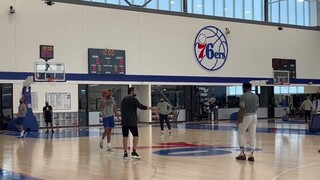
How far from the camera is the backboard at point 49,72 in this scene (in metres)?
28.5

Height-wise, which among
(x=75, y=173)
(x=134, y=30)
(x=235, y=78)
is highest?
(x=134, y=30)

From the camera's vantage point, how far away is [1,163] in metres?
12.0

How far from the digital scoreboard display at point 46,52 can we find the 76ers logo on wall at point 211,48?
36.8 ft

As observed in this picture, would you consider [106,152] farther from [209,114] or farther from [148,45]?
[209,114]

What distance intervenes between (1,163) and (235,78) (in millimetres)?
27767

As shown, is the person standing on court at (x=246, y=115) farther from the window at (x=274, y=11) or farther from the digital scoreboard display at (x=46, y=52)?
the window at (x=274, y=11)

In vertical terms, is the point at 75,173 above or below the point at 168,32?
below

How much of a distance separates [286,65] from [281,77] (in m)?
1.51

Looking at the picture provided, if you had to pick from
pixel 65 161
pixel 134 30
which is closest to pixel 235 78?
pixel 134 30

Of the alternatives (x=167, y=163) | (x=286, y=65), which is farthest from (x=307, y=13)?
(x=167, y=163)

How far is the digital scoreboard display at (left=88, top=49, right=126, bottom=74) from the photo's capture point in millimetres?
31125

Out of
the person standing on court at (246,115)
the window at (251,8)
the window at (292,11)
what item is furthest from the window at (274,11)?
the person standing on court at (246,115)

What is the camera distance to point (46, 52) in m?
29.0

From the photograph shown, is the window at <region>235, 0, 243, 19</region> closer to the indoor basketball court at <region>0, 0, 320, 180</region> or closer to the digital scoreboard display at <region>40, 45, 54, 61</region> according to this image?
the indoor basketball court at <region>0, 0, 320, 180</region>
